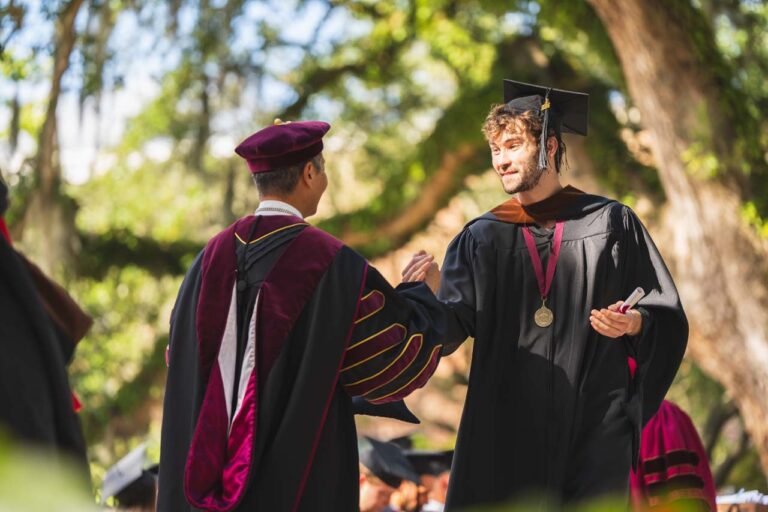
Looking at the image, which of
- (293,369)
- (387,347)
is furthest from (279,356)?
(387,347)

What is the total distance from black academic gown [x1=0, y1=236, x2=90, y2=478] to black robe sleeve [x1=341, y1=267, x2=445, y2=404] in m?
1.19

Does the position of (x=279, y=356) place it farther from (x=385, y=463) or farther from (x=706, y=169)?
(x=706, y=169)

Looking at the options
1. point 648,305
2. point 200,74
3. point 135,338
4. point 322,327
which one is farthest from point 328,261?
point 135,338

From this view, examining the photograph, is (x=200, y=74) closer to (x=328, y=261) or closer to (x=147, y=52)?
(x=147, y=52)

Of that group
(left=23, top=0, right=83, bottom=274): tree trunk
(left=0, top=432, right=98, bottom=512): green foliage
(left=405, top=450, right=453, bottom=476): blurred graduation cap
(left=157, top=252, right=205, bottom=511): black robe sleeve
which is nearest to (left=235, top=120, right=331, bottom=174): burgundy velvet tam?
(left=157, top=252, right=205, bottom=511): black robe sleeve

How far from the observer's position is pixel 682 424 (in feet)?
18.5

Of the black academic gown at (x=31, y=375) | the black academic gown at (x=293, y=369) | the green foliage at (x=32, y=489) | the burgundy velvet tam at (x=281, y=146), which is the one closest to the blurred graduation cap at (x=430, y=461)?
the black academic gown at (x=293, y=369)

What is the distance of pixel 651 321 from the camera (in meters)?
4.15

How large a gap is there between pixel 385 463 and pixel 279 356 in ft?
10.4

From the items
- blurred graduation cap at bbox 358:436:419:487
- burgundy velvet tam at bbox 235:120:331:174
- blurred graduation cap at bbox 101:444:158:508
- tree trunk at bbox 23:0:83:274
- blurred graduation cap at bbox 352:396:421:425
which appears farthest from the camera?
tree trunk at bbox 23:0:83:274

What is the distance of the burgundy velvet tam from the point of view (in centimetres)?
382

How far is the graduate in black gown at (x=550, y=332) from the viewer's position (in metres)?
4.05

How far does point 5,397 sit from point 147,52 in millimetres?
8920

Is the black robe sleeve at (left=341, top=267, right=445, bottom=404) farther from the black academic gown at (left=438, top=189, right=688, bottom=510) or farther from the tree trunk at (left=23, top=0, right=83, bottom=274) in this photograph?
the tree trunk at (left=23, top=0, right=83, bottom=274)
